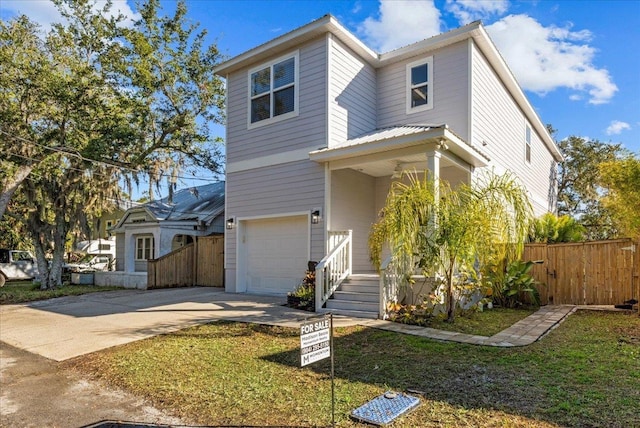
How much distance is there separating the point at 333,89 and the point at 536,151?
10016 mm

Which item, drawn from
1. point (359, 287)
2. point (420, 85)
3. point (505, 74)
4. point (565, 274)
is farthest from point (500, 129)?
point (359, 287)

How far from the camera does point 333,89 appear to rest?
33.6 feet

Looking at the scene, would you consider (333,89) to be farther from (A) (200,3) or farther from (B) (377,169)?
(A) (200,3)

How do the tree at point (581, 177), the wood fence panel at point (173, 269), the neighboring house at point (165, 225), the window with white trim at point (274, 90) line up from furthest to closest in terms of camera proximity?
1. the tree at point (581, 177)
2. the neighboring house at point (165, 225)
3. the wood fence panel at point (173, 269)
4. the window with white trim at point (274, 90)

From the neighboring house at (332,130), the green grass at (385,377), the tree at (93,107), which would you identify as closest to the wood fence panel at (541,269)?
the neighboring house at (332,130)

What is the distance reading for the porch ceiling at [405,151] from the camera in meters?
8.25

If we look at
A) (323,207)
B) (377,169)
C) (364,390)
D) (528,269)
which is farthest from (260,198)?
(364,390)

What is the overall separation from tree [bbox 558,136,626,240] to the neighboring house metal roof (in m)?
18.9

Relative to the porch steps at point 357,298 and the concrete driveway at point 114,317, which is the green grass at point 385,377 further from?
the porch steps at point 357,298

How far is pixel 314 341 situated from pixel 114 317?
22.4ft

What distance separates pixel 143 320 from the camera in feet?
26.8

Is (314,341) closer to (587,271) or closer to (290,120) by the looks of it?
(290,120)

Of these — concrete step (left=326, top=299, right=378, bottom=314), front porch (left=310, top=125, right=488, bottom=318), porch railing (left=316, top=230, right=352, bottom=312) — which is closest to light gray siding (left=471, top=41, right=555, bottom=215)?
front porch (left=310, top=125, right=488, bottom=318)

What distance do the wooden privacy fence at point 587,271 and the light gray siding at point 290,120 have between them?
20.1 feet
